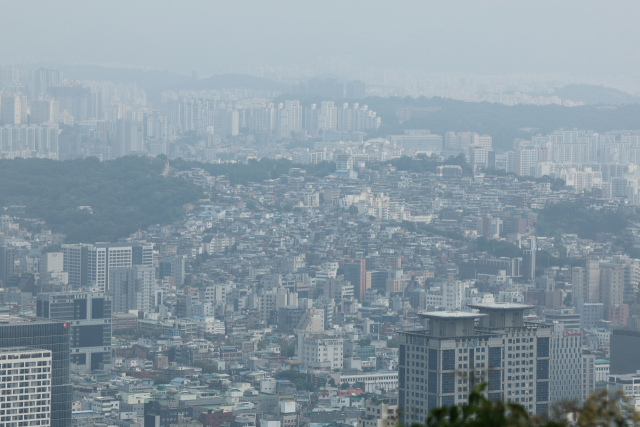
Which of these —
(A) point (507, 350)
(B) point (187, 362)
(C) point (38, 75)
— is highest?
(C) point (38, 75)

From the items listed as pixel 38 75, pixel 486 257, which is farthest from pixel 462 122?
pixel 486 257

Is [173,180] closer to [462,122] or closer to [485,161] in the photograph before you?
[485,161]

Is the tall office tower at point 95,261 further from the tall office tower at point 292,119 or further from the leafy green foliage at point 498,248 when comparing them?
the tall office tower at point 292,119

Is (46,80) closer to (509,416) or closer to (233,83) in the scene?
(233,83)

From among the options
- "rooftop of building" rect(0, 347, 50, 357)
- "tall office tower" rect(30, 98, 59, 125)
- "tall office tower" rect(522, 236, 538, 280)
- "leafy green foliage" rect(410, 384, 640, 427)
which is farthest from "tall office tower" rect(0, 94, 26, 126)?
"leafy green foliage" rect(410, 384, 640, 427)

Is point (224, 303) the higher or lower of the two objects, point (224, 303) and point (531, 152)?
the lower

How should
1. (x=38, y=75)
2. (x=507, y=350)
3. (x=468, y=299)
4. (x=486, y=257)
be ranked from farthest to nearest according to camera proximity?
(x=38, y=75), (x=486, y=257), (x=468, y=299), (x=507, y=350)

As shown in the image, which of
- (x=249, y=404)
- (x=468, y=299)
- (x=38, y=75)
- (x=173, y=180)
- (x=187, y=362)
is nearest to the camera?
(x=249, y=404)
